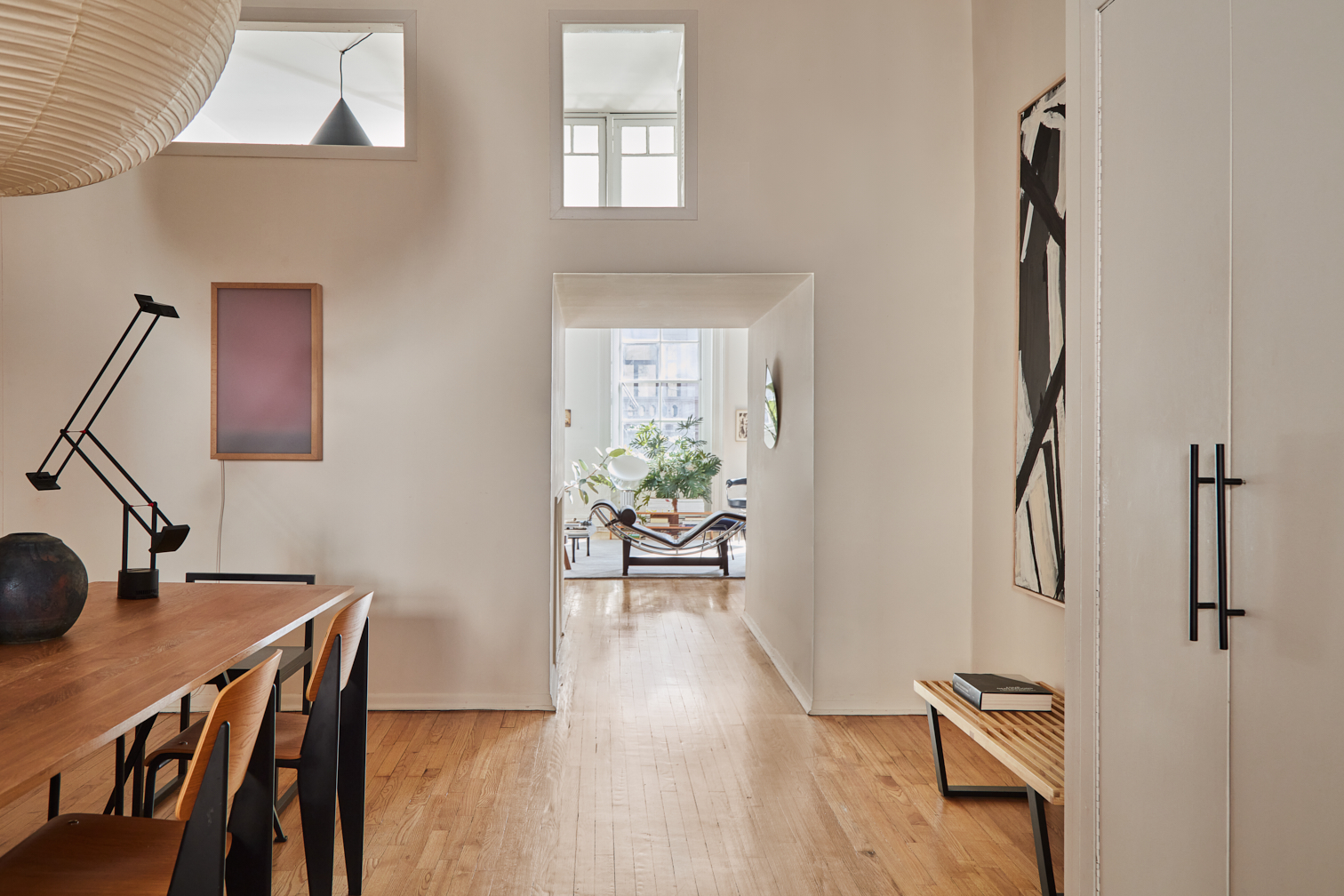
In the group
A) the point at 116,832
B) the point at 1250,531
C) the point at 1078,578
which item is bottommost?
the point at 116,832

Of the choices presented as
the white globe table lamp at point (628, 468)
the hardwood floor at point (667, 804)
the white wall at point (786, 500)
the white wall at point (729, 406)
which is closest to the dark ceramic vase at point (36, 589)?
the hardwood floor at point (667, 804)

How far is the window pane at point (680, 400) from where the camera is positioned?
11.1m

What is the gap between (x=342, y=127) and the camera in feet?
12.5

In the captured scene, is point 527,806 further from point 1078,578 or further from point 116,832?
point 1078,578

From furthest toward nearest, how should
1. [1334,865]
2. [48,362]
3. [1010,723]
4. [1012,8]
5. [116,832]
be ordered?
[48,362] → [1012,8] → [1010,723] → [116,832] → [1334,865]

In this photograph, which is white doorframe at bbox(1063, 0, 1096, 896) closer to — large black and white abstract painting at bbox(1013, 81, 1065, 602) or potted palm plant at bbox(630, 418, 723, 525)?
large black and white abstract painting at bbox(1013, 81, 1065, 602)

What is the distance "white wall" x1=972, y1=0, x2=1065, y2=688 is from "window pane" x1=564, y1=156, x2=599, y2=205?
1.86 m

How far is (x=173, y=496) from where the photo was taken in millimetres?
3711

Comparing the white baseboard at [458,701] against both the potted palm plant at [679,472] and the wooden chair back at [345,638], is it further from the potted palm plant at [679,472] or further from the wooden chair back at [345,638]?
the potted palm plant at [679,472]

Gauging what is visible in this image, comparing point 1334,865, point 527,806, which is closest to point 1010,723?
point 1334,865

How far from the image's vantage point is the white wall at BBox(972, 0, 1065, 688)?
3.13 meters

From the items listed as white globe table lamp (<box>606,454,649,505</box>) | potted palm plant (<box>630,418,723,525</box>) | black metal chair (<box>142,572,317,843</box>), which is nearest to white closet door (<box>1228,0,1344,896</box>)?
black metal chair (<box>142,572,317,843</box>)

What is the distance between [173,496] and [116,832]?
259 centimetres

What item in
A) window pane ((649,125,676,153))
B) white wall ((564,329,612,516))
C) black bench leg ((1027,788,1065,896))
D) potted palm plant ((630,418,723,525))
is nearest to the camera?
black bench leg ((1027,788,1065,896))
